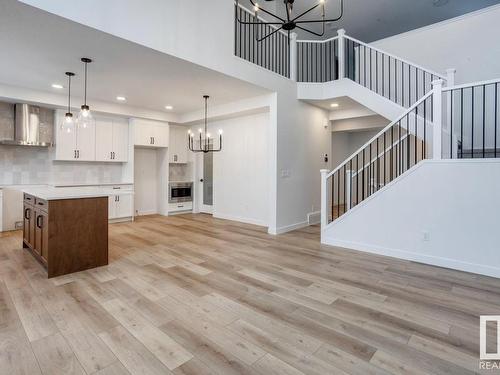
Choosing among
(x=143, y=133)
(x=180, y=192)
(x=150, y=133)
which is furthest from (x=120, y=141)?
(x=180, y=192)

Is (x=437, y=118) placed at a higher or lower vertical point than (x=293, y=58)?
lower

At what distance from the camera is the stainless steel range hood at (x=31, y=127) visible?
548 centimetres

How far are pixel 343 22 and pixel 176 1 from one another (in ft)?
20.5

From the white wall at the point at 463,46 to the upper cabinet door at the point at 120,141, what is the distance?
23.2 ft

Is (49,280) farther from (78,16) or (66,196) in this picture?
(78,16)

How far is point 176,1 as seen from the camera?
12.3ft

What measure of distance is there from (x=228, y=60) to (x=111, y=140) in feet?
13.0

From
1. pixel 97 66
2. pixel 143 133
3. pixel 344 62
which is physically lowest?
pixel 143 133

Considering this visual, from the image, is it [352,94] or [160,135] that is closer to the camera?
[352,94]

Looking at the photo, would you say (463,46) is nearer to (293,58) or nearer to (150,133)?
(293,58)

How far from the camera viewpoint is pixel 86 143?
20.7ft

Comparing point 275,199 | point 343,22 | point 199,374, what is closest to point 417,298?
point 199,374

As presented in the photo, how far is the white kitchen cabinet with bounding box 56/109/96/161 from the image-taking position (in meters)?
5.92

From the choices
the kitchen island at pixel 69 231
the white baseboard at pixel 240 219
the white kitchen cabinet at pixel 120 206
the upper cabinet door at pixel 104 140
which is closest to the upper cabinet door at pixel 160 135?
the upper cabinet door at pixel 104 140
